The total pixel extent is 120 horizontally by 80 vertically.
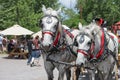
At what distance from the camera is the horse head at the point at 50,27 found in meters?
8.88

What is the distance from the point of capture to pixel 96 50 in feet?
28.3

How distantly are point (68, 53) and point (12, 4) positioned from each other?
162ft

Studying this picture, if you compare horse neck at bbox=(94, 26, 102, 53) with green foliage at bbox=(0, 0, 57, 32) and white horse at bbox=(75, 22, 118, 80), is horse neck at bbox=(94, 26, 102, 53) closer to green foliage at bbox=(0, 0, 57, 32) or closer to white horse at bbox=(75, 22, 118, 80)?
white horse at bbox=(75, 22, 118, 80)

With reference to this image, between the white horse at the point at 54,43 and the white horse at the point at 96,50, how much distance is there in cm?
85

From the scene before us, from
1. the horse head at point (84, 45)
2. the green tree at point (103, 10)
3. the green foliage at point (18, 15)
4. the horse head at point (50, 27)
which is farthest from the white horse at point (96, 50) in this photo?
the green tree at point (103, 10)

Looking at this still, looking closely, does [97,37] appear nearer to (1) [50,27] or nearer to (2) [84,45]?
(2) [84,45]

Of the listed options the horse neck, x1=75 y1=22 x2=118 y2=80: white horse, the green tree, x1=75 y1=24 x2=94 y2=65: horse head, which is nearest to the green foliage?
the green tree

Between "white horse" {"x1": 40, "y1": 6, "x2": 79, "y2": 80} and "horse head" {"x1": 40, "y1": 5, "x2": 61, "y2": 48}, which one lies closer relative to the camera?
"horse head" {"x1": 40, "y1": 5, "x2": 61, "y2": 48}

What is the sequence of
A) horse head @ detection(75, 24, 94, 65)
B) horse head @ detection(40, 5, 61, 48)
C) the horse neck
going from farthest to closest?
horse head @ detection(40, 5, 61, 48)
the horse neck
horse head @ detection(75, 24, 94, 65)

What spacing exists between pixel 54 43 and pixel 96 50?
1162 mm

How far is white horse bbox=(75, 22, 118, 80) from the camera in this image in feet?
26.6

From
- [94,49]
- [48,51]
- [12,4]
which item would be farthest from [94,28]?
[12,4]

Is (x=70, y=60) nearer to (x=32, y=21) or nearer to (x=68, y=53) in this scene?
(x=68, y=53)

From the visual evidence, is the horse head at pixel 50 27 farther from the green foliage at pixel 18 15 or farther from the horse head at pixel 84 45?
the green foliage at pixel 18 15
